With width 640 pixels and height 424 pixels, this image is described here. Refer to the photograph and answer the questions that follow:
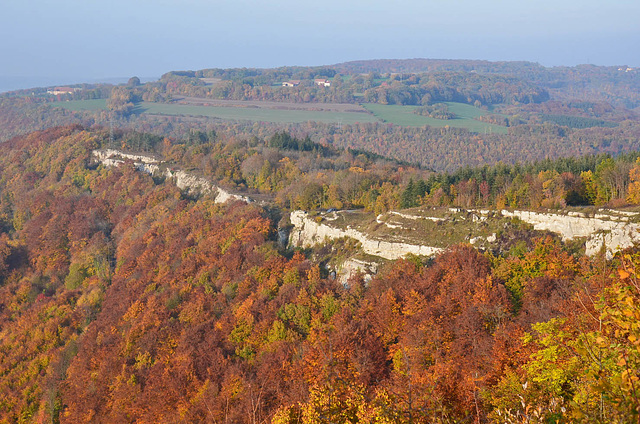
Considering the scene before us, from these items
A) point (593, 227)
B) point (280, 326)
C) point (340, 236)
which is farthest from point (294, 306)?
point (593, 227)

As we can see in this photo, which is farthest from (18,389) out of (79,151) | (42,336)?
(79,151)

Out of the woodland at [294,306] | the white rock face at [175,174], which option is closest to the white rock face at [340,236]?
the woodland at [294,306]

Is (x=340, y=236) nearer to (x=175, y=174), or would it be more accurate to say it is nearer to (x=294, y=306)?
(x=294, y=306)

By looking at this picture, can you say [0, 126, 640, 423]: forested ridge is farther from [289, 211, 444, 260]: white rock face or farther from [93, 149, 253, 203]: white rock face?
[93, 149, 253, 203]: white rock face

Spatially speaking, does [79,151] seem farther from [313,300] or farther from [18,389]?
[313,300]

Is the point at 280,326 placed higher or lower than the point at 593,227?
lower
